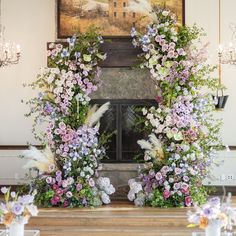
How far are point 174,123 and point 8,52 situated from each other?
3.51m

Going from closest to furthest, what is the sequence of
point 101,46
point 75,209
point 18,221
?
point 18,221 < point 75,209 < point 101,46

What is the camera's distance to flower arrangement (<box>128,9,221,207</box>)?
21.6ft

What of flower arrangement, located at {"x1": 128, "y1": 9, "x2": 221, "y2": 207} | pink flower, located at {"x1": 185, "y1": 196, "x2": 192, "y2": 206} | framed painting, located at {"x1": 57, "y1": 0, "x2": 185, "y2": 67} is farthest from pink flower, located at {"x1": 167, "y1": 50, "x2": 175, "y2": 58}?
framed painting, located at {"x1": 57, "y1": 0, "x2": 185, "y2": 67}

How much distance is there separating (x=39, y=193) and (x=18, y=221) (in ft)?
9.21

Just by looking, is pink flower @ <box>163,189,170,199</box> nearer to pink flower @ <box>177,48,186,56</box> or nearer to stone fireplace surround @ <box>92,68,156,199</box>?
stone fireplace surround @ <box>92,68,156,199</box>

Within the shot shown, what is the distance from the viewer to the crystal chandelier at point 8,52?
28.0 feet

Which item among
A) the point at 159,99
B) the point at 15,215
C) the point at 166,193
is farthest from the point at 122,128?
the point at 15,215

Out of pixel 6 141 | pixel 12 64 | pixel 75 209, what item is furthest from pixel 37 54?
pixel 75 209

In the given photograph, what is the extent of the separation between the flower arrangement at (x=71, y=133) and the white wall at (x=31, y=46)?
2.28 m

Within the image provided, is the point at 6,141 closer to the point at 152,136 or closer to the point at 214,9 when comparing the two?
the point at 152,136

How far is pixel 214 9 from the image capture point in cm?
906

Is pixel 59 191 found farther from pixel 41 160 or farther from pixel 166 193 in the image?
pixel 166 193

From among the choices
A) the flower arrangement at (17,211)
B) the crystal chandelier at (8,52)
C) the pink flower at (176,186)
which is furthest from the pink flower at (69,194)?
the crystal chandelier at (8,52)

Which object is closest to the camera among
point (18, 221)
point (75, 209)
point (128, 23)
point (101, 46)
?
point (18, 221)
